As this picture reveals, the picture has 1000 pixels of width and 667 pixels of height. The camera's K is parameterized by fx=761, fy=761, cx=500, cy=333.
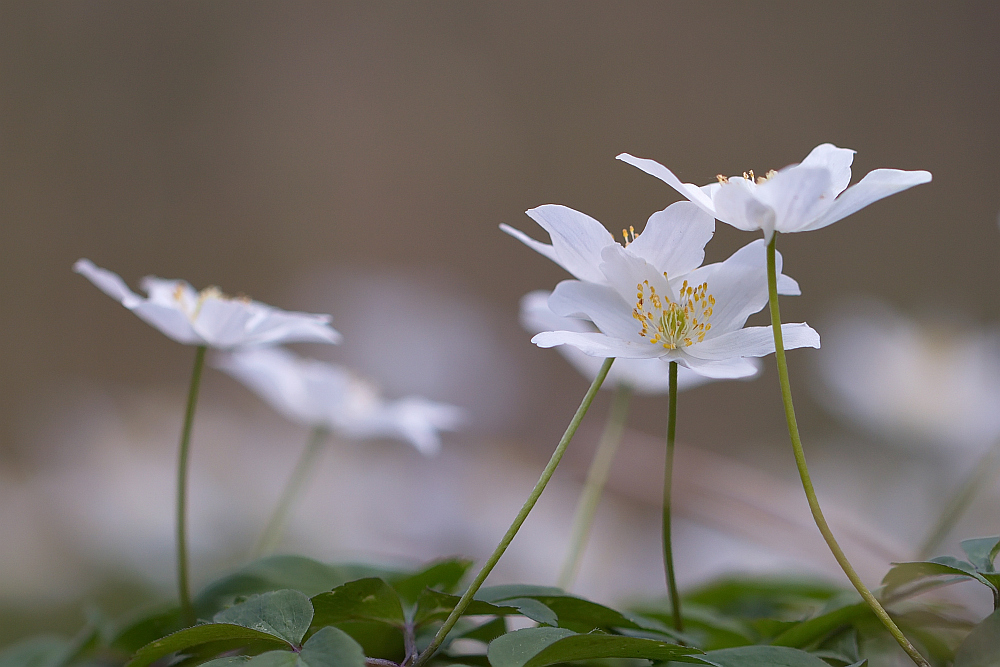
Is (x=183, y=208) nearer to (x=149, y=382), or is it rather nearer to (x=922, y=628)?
(x=149, y=382)

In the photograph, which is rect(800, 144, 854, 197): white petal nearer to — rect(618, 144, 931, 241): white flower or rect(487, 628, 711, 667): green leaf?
rect(618, 144, 931, 241): white flower

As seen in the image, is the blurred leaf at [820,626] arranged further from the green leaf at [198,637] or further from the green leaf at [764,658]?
the green leaf at [198,637]

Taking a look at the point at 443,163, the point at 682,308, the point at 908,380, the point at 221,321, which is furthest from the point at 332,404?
the point at 443,163

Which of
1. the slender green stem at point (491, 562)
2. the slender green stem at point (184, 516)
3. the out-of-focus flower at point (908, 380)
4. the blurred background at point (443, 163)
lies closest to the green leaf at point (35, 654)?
the slender green stem at point (184, 516)

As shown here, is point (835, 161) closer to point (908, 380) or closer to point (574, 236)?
point (574, 236)

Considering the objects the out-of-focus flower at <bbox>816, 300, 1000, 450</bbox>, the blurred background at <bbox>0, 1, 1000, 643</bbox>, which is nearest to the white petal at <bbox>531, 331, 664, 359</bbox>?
the out-of-focus flower at <bbox>816, 300, 1000, 450</bbox>
